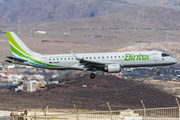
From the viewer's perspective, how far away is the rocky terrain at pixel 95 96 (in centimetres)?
12156

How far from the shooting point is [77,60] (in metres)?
58.2

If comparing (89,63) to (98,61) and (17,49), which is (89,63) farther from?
(17,49)

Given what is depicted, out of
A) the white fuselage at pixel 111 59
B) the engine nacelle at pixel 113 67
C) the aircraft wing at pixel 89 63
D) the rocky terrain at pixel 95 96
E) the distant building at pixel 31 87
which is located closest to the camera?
the aircraft wing at pixel 89 63

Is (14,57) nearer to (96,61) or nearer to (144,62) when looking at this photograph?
(96,61)

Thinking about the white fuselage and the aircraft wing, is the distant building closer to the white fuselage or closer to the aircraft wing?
the white fuselage

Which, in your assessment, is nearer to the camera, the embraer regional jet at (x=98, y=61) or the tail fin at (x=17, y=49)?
the embraer regional jet at (x=98, y=61)

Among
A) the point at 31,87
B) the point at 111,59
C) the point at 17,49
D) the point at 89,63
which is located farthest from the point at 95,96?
the point at 89,63

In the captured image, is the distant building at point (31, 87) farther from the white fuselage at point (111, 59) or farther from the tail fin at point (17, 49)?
the white fuselage at point (111, 59)

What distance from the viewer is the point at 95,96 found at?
136750 mm

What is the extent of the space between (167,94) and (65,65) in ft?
280

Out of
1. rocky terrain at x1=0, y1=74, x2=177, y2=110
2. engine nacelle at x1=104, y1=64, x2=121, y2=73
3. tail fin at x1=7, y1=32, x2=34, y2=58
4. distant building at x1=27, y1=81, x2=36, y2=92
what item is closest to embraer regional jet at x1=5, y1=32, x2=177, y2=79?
engine nacelle at x1=104, y1=64, x2=121, y2=73

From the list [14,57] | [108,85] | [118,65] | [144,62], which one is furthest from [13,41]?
[108,85]

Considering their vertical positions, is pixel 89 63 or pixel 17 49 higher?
pixel 17 49

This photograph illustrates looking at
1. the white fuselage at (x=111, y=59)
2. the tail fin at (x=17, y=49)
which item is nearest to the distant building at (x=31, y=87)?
the tail fin at (x=17, y=49)
